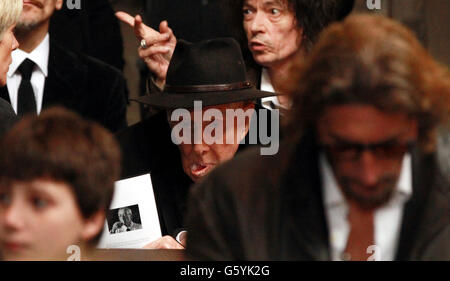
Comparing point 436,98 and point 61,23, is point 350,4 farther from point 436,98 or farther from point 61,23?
point 436,98

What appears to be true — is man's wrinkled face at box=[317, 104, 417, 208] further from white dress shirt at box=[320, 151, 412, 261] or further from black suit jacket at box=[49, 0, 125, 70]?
black suit jacket at box=[49, 0, 125, 70]

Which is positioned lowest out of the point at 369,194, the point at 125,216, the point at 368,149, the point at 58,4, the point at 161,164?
the point at 125,216

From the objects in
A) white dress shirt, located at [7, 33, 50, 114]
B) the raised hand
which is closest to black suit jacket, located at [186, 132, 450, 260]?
the raised hand

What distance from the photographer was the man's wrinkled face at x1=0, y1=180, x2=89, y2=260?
2.34m

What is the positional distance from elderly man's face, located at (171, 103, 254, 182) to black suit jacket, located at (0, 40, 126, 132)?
2.74ft

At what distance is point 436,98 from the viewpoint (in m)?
2.27

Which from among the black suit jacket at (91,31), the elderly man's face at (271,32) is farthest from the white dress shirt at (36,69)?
the elderly man's face at (271,32)

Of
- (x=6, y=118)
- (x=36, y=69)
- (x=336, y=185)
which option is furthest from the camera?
(x=36, y=69)

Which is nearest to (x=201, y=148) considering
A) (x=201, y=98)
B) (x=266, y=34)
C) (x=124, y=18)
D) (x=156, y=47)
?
(x=201, y=98)

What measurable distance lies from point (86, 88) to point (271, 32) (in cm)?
95

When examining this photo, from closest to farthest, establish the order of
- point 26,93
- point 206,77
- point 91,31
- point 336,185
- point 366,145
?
point 366,145 < point 336,185 < point 206,77 < point 26,93 < point 91,31

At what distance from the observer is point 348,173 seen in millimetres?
2240

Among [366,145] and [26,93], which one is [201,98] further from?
[366,145]

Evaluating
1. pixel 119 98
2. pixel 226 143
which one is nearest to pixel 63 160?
pixel 226 143
